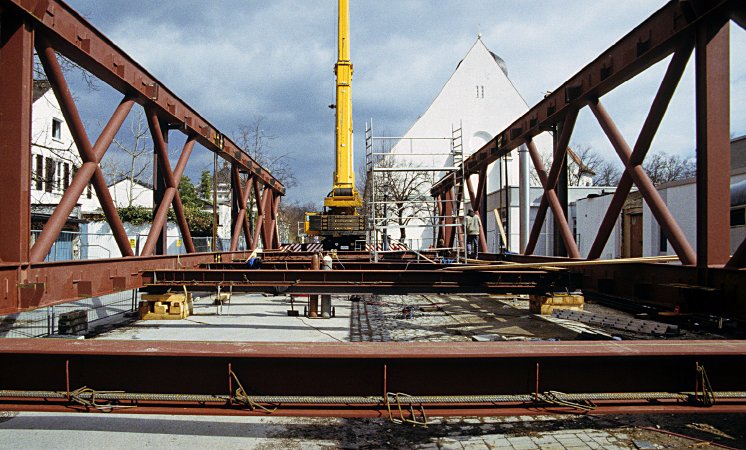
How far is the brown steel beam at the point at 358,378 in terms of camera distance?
3.09m

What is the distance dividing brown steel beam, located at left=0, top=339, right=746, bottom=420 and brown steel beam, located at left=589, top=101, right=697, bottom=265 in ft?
7.88

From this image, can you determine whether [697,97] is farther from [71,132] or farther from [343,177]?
[343,177]

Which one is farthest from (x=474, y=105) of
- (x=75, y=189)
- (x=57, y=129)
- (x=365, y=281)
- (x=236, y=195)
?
(x=75, y=189)

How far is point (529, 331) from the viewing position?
8766mm

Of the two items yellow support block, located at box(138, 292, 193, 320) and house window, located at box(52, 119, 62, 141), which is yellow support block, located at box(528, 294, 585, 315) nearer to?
yellow support block, located at box(138, 292, 193, 320)

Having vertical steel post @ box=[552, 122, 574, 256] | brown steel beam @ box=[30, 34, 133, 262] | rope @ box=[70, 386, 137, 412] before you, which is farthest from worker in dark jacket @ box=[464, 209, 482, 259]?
rope @ box=[70, 386, 137, 412]

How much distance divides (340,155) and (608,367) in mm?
18639

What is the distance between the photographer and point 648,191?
5852 millimetres

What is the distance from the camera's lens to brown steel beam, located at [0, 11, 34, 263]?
198 inches

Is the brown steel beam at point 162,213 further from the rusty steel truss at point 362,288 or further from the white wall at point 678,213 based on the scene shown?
the white wall at point 678,213

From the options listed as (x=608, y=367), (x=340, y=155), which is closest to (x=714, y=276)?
(x=608, y=367)

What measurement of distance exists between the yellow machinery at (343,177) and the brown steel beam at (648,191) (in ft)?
45.6

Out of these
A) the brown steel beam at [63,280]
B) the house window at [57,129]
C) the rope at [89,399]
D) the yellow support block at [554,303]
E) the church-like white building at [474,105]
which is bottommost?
the yellow support block at [554,303]

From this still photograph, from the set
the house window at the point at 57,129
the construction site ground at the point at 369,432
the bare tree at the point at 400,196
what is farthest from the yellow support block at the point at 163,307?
the house window at the point at 57,129
